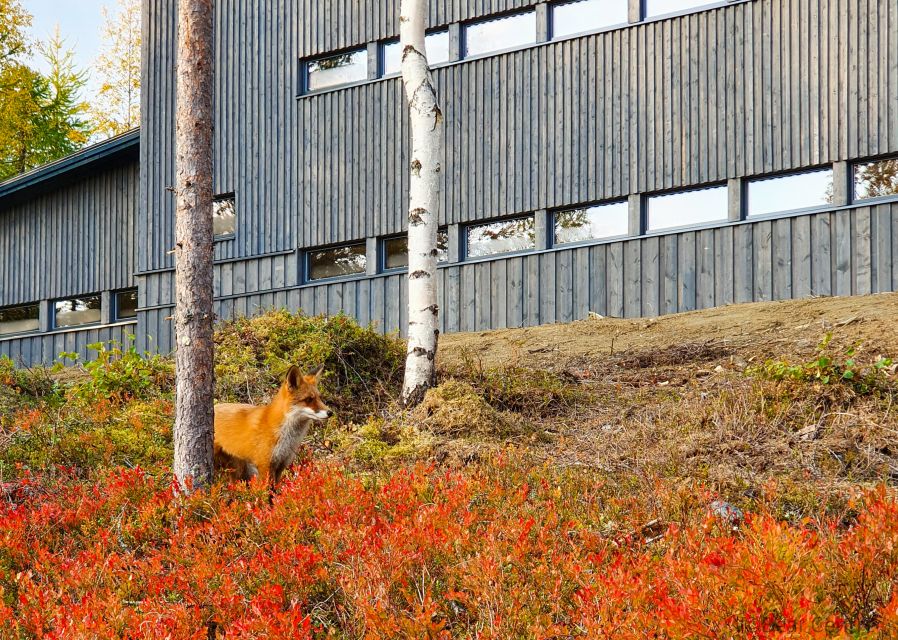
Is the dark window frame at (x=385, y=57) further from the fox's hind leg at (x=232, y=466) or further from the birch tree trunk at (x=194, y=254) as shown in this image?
the fox's hind leg at (x=232, y=466)

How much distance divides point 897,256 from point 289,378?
33.5 ft

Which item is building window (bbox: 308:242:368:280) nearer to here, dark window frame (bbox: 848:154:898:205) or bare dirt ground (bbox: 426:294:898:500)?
bare dirt ground (bbox: 426:294:898:500)

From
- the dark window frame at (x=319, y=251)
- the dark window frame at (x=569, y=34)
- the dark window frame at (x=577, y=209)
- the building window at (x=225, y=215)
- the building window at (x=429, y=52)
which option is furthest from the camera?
the building window at (x=225, y=215)

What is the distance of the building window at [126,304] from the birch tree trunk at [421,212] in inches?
533

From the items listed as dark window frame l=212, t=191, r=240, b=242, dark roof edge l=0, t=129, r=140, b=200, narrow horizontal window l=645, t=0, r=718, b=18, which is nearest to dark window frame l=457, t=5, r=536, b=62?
narrow horizontal window l=645, t=0, r=718, b=18

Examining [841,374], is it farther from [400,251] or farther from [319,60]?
[319,60]

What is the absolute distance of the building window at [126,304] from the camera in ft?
74.8

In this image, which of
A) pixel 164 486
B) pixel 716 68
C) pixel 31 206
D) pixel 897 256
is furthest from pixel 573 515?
pixel 31 206

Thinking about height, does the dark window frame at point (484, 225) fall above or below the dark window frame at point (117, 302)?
above

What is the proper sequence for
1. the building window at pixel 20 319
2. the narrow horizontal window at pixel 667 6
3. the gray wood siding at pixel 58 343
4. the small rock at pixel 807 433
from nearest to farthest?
the small rock at pixel 807 433 → the narrow horizontal window at pixel 667 6 → the gray wood siding at pixel 58 343 → the building window at pixel 20 319

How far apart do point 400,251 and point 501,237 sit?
2.06m

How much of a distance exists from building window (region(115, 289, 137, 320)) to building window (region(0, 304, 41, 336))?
97.9 inches

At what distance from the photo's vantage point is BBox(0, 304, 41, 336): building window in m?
24.2

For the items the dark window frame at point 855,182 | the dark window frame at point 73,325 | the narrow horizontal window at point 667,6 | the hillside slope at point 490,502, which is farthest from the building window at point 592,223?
the dark window frame at point 73,325
